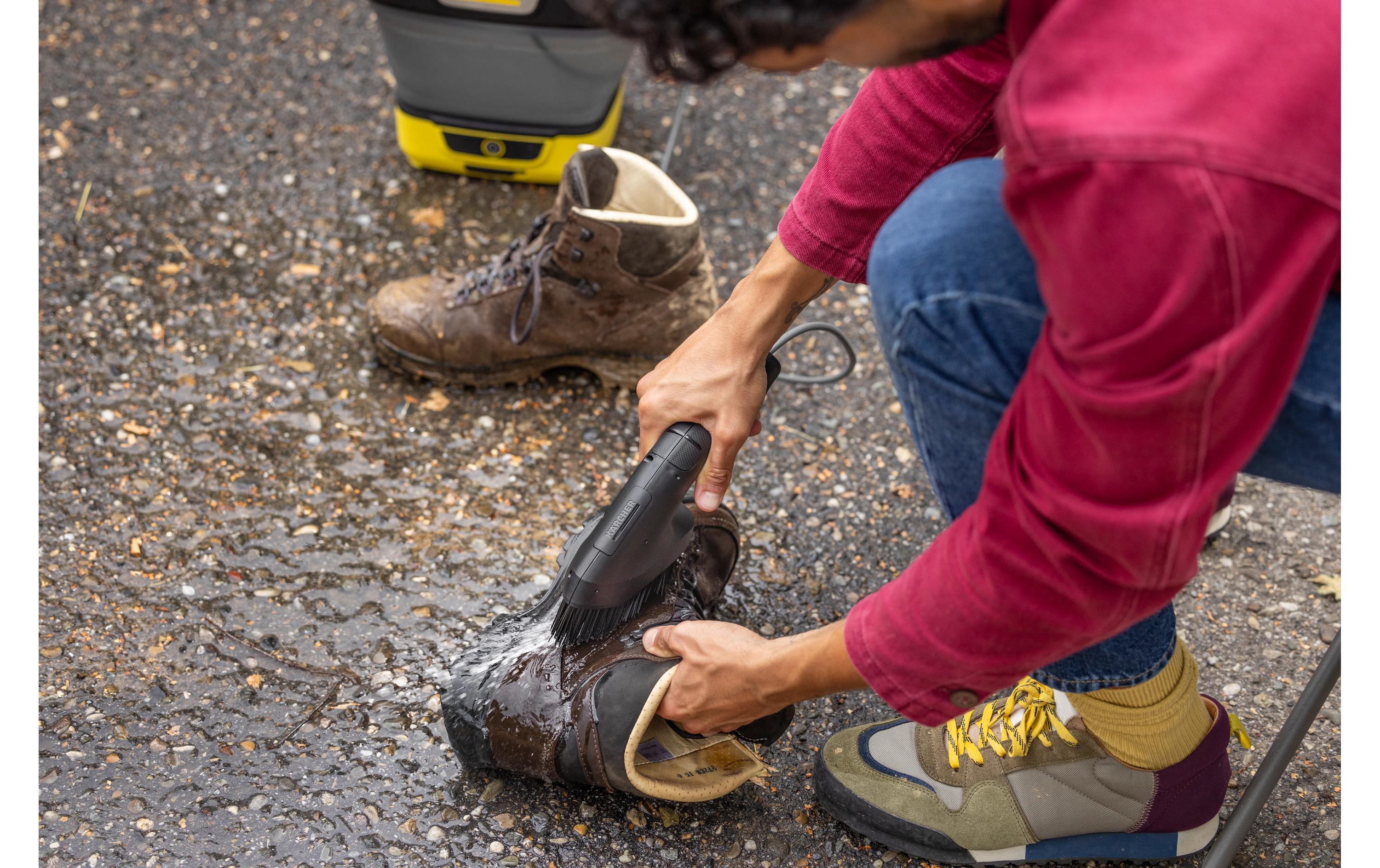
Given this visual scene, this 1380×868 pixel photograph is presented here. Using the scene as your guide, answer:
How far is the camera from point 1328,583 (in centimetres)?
156

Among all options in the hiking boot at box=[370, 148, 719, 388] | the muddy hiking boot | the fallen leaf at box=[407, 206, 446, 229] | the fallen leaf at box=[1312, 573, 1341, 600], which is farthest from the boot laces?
the fallen leaf at box=[1312, 573, 1341, 600]

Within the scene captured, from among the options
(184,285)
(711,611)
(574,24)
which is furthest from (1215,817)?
(184,285)

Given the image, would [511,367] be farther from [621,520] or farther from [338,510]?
[621,520]

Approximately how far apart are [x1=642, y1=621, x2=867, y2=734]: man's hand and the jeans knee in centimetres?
30

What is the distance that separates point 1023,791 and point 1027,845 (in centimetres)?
8

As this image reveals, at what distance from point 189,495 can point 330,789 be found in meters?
0.57

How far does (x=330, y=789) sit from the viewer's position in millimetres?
1235

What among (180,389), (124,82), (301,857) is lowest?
(301,857)

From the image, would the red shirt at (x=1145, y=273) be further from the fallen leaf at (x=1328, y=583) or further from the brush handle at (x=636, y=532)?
the fallen leaf at (x=1328, y=583)

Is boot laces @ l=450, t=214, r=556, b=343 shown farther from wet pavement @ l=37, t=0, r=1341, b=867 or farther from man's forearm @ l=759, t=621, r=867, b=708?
man's forearm @ l=759, t=621, r=867, b=708

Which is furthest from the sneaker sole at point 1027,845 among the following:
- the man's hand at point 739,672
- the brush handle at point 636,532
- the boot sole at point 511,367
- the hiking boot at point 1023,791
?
the boot sole at point 511,367

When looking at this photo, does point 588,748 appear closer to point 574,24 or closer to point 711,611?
point 711,611

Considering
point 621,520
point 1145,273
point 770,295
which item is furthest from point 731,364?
point 1145,273

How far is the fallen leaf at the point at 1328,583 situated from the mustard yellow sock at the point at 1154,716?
0.56 meters
